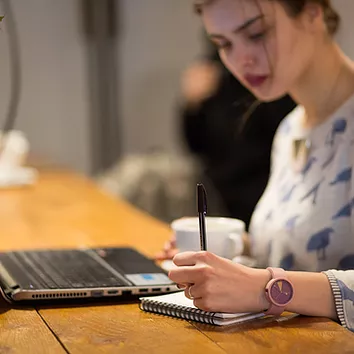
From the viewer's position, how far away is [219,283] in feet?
3.76

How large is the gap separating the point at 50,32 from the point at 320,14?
13.1ft

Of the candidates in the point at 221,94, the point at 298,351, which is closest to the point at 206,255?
the point at 298,351

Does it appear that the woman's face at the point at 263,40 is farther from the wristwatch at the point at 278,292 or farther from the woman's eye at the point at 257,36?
the wristwatch at the point at 278,292

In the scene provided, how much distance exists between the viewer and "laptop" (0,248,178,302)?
4.19 ft

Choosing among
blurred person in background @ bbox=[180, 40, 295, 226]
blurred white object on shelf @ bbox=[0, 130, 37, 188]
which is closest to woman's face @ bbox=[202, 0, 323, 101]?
blurred white object on shelf @ bbox=[0, 130, 37, 188]

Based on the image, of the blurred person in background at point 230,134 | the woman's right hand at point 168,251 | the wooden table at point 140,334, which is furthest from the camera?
the blurred person in background at point 230,134

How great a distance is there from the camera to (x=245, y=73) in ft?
5.33

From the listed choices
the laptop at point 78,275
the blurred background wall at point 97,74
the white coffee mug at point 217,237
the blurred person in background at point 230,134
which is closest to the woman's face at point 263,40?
the white coffee mug at point 217,237

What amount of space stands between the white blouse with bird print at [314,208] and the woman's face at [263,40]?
0.13m

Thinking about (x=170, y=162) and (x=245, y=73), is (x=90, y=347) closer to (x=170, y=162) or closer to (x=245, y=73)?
(x=245, y=73)

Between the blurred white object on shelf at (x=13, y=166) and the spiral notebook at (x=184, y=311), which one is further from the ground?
the blurred white object on shelf at (x=13, y=166)

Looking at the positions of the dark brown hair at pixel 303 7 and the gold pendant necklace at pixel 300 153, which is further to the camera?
the gold pendant necklace at pixel 300 153

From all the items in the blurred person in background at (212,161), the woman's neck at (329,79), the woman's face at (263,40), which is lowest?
the blurred person in background at (212,161)

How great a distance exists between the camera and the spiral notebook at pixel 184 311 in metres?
1.14
